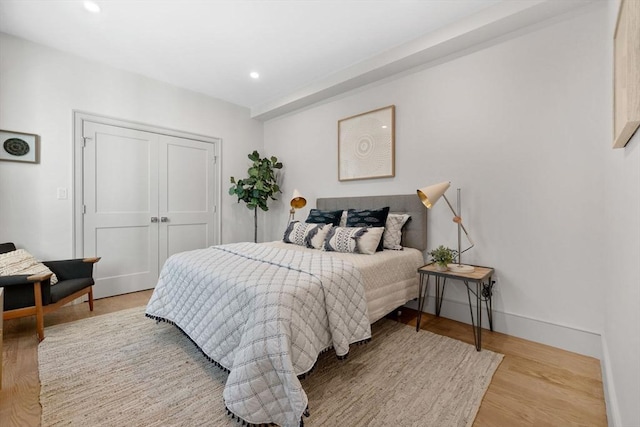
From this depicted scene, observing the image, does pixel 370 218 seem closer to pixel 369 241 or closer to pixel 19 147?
pixel 369 241

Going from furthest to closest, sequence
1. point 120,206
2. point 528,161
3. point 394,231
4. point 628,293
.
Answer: point 120,206 < point 394,231 < point 528,161 < point 628,293

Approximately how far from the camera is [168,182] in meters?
3.92

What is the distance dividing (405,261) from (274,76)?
2834 millimetres

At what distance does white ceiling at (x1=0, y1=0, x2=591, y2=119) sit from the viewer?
2324mm

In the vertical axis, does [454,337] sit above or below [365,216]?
below

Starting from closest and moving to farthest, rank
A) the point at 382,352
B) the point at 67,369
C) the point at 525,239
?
the point at 67,369 < the point at 382,352 < the point at 525,239

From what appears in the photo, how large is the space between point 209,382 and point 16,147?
314 cm

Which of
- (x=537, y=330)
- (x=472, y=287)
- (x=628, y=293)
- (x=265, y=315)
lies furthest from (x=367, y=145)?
(x=628, y=293)

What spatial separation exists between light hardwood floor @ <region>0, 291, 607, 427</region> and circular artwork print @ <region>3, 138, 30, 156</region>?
1705 mm

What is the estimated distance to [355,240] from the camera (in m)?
2.66

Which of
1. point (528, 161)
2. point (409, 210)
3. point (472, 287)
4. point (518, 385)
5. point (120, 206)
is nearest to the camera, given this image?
point (518, 385)

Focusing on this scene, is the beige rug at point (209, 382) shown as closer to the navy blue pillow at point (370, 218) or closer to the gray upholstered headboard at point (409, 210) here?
the gray upholstered headboard at point (409, 210)

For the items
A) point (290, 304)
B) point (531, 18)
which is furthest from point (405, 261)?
point (531, 18)

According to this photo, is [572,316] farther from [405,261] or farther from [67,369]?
[67,369]
